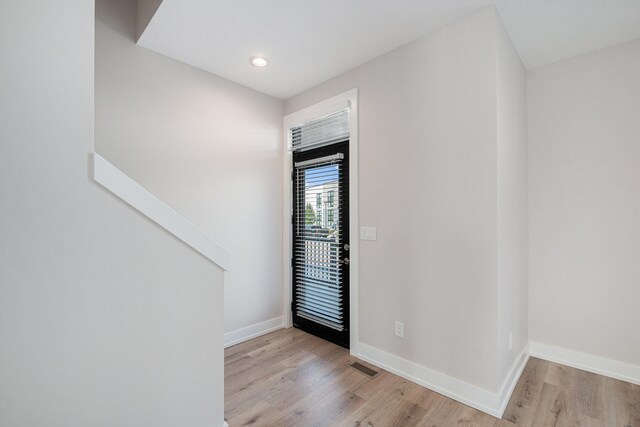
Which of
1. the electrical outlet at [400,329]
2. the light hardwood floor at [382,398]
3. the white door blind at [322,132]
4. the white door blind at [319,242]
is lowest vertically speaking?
the light hardwood floor at [382,398]

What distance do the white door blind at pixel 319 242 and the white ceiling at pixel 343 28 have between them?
100 cm

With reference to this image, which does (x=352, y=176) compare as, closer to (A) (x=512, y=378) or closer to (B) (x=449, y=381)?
(B) (x=449, y=381)

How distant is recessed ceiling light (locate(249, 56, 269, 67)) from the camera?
2.60m

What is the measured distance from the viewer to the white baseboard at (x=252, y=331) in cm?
291

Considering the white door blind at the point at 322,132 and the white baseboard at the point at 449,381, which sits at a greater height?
the white door blind at the point at 322,132

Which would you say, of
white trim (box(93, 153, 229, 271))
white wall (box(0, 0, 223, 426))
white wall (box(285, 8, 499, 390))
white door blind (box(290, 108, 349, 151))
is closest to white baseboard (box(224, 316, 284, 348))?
white wall (box(285, 8, 499, 390))

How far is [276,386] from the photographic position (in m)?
2.20

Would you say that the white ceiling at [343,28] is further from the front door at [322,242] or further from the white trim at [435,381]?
the white trim at [435,381]

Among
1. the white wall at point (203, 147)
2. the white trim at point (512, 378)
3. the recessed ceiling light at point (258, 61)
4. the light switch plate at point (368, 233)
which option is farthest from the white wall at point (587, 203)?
the white wall at point (203, 147)

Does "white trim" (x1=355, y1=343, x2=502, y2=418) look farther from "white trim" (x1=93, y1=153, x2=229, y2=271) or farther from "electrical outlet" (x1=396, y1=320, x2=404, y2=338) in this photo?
"white trim" (x1=93, y1=153, x2=229, y2=271)

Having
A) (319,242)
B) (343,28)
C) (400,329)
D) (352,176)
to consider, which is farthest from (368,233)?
(343,28)

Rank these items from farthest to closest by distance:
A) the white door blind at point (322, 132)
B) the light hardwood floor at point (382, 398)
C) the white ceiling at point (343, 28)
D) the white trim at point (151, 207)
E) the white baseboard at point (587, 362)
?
the white door blind at point (322, 132)
the white baseboard at point (587, 362)
the white ceiling at point (343, 28)
the light hardwood floor at point (382, 398)
the white trim at point (151, 207)

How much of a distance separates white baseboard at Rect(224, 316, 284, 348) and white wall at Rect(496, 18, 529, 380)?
2.20 metres

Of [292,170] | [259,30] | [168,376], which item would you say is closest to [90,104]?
[168,376]
